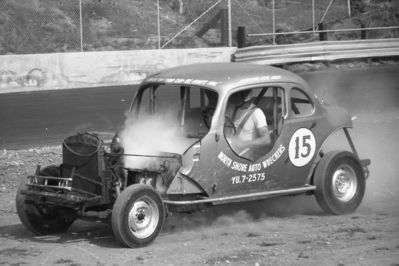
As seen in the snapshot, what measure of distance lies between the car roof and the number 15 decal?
0.62m

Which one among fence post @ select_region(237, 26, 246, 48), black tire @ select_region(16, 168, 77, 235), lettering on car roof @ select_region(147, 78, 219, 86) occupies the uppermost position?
fence post @ select_region(237, 26, 246, 48)

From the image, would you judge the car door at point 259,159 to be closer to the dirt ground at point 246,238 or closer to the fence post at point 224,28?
the dirt ground at point 246,238

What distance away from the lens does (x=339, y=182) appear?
9352 millimetres

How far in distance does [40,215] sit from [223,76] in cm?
243

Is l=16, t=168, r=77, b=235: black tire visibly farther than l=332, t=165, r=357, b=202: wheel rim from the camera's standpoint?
No

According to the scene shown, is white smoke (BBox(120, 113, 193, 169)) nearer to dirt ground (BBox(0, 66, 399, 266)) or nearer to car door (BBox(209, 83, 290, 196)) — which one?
car door (BBox(209, 83, 290, 196))

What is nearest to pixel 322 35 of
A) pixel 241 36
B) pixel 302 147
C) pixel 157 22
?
pixel 241 36

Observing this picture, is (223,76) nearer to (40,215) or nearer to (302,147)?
(302,147)

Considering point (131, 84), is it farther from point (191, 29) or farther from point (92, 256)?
point (92, 256)

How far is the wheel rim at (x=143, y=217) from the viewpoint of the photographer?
25.4 feet

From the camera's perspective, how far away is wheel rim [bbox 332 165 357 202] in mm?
9297

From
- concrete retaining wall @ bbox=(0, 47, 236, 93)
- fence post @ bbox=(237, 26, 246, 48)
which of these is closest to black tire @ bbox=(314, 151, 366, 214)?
concrete retaining wall @ bbox=(0, 47, 236, 93)

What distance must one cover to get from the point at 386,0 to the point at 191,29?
973 centimetres

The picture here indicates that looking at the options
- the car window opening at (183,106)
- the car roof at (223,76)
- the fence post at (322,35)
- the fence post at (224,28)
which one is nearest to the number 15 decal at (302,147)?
the car roof at (223,76)
